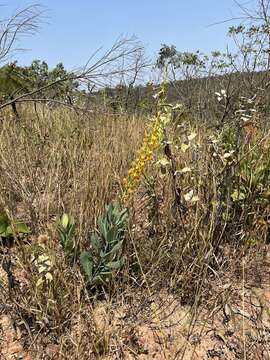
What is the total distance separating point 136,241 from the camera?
6.82 feet

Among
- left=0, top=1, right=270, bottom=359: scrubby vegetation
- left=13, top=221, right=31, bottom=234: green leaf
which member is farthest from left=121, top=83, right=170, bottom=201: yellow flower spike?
left=13, top=221, right=31, bottom=234: green leaf

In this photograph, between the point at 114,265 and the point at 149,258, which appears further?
the point at 149,258

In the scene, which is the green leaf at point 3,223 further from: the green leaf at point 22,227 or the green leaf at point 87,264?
the green leaf at point 87,264

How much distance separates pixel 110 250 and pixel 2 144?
1.59 meters

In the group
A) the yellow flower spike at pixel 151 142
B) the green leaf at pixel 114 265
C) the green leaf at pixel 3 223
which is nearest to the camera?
the green leaf at pixel 114 265

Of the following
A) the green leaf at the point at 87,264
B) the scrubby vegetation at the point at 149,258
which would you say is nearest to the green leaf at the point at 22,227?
the scrubby vegetation at the point at 149,258

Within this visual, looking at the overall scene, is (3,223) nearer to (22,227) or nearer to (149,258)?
(22,227)

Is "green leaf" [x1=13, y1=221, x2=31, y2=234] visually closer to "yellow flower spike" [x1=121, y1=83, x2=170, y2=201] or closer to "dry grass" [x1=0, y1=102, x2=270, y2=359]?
"dry grass" [x1=0, y1=102, x2=270, y2=359]

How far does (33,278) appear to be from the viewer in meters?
1.78

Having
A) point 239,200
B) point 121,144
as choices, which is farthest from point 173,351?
point 121,144

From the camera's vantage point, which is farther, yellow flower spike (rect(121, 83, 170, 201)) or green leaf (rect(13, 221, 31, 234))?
green leaf (rect(13, 221, 31, 234))

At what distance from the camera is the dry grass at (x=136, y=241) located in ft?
5.56

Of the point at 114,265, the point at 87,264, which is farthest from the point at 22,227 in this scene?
the point at 114,265

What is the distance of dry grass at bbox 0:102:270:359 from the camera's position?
5.56 ft
